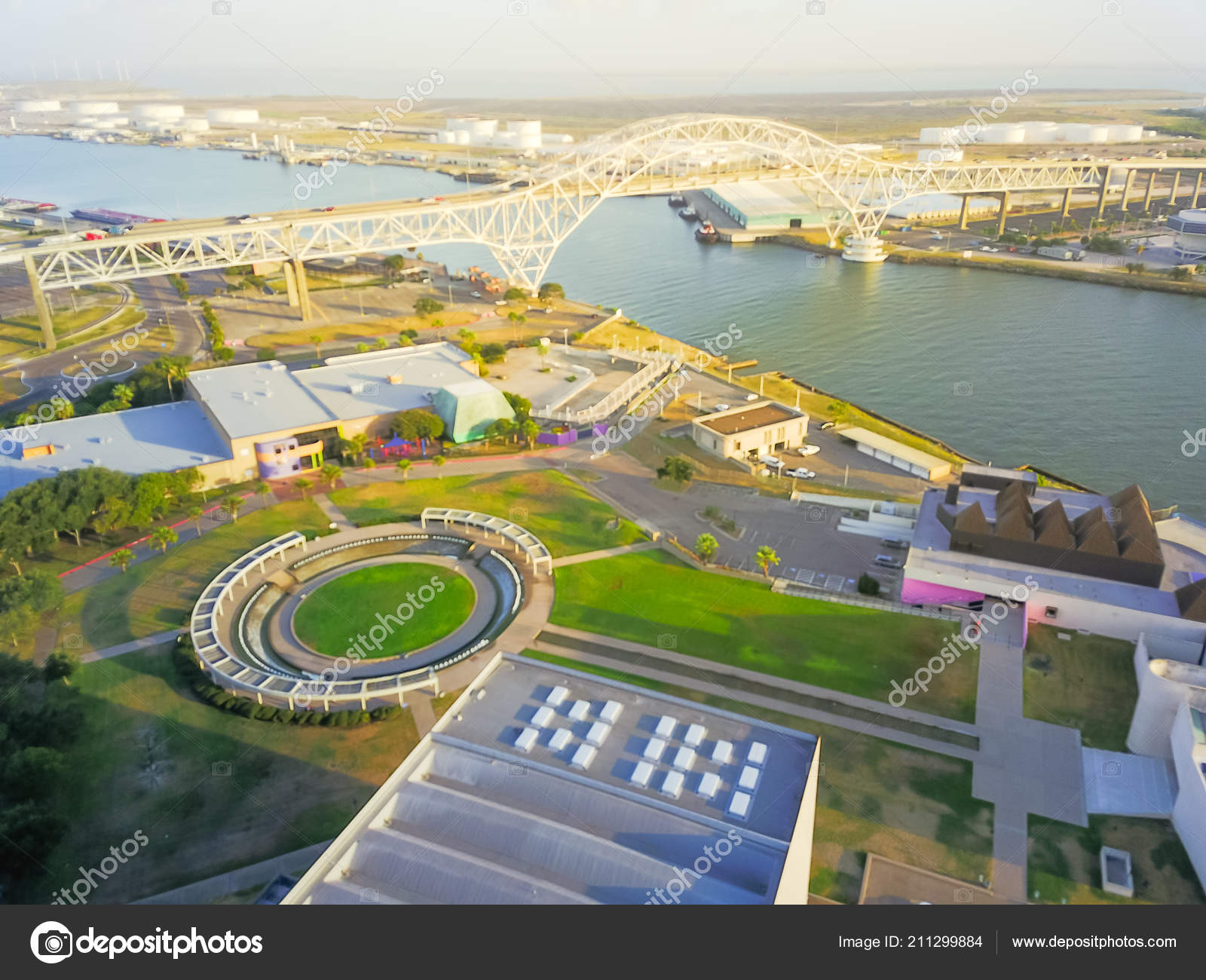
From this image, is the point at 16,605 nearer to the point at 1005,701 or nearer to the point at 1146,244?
the point at 1005,701

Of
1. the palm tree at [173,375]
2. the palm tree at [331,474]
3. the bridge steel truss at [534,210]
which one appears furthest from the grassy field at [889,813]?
the bridge steel truss at [534,210]

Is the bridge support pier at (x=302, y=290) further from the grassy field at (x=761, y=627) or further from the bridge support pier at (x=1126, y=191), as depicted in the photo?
the bridge support pier at (x=1126, y=191)

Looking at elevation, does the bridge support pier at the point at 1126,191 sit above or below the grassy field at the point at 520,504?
above

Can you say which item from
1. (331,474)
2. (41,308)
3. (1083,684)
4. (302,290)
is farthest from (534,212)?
(1083,684)

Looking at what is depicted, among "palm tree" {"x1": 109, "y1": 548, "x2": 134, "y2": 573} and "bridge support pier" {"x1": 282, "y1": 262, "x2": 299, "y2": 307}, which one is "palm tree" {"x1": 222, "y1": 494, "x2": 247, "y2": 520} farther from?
"bridge support pier" {"x1": 282, "y1": 262, "x2": 299, "y2": 307}
